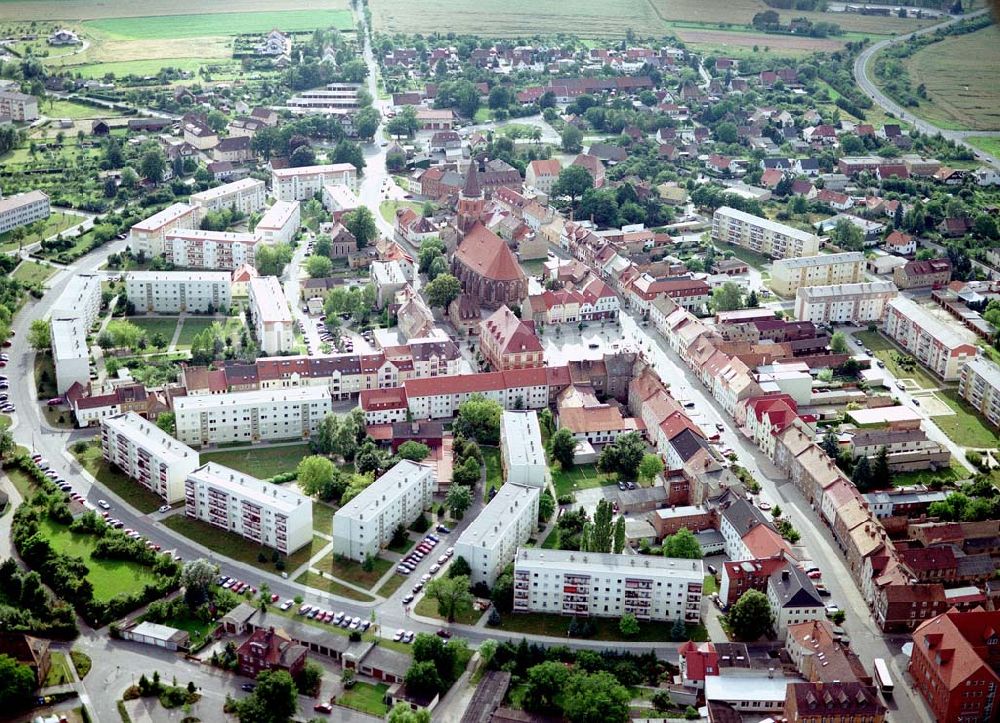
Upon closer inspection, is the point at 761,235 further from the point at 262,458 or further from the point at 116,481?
the point at 116,481

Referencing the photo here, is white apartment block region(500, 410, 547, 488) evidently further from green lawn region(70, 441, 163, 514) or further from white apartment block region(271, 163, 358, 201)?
white apartment block region(271, 163, 358, 201)

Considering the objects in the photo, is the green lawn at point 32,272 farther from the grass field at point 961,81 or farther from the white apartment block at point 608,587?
the grass field at point 961,81

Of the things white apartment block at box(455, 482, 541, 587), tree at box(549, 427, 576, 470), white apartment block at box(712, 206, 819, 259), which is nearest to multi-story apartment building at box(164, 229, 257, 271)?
tree at box(549, 427, 576, 470)

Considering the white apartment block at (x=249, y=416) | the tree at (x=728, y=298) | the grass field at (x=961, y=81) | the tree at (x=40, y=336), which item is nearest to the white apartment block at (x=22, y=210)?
the tree at (x=40, y=336)

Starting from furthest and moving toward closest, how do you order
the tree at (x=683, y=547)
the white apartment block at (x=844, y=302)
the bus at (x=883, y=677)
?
the white apartment block at (x=844, y=302) < the tree at (x=683, y=547) < the bus at (x=883, y=677)

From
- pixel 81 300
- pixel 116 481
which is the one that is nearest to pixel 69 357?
pixel 81 300

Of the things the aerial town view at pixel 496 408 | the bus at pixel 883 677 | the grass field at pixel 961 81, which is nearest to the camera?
the bus at pixel 883 677

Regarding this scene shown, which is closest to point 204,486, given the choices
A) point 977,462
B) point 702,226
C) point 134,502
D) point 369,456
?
point 134,502
